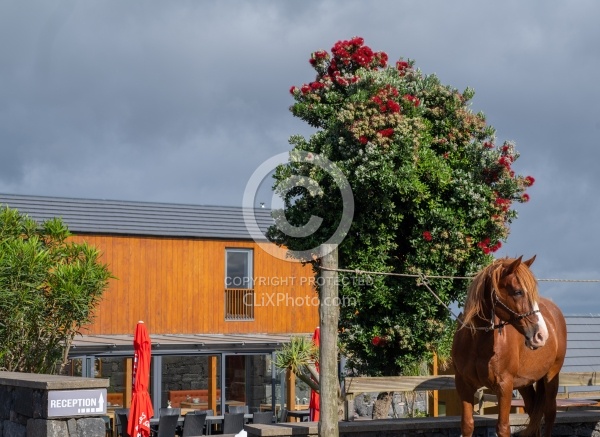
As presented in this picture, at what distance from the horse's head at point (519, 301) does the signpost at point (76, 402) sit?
4.47m

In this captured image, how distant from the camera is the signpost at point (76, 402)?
379 inches

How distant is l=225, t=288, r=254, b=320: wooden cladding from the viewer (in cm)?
2759

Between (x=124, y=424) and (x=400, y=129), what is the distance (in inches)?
343

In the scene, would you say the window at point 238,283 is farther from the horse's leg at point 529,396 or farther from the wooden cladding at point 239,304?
the horse's leg at point 529,396

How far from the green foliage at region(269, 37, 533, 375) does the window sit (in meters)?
12.9

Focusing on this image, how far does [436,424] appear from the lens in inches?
453

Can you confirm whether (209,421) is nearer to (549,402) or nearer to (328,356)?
(328,356)

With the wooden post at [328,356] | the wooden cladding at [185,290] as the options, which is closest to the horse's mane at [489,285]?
the wooden post at [328,356]

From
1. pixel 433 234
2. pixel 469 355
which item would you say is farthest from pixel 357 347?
pixel 469 355

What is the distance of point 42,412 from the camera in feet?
32.1

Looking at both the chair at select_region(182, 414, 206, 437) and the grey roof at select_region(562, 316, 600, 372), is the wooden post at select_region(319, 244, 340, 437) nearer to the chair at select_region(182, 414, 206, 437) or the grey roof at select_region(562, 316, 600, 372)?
the chair at select_region(182, 414, 206, 437)

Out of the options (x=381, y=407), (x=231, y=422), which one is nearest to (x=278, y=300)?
(x=231, y=422)

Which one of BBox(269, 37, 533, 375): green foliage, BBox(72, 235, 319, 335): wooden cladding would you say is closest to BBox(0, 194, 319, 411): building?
BBox(72, 235, 319, 335): wooden cladding

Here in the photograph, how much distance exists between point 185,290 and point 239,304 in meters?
1.95
